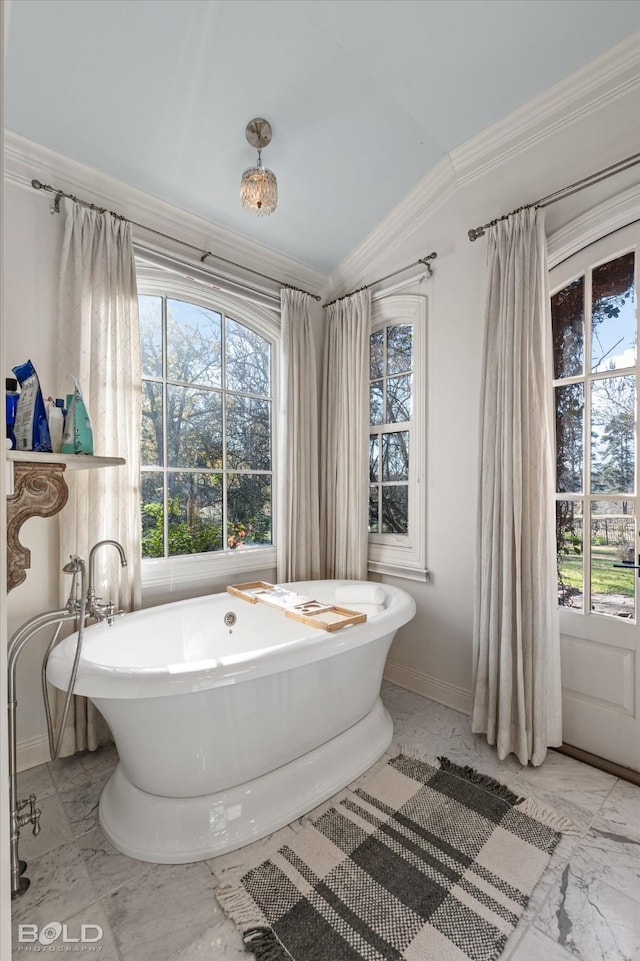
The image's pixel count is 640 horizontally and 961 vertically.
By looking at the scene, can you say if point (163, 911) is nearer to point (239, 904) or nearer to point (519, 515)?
point (239, 904)

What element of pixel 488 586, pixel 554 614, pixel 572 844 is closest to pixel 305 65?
pixel 488 586

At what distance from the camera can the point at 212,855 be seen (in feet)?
4.84

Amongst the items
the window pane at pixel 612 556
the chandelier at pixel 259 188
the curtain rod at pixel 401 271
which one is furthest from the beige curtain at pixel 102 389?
the window pane at pixel 612 556

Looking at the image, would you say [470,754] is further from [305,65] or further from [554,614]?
[305,65]

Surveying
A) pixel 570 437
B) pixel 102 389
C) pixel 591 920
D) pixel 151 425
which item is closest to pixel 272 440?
pixel 151 425

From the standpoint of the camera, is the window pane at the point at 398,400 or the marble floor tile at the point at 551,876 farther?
the window pane at the point at 398,400

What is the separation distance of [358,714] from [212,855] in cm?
77

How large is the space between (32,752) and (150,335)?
6.67 feet

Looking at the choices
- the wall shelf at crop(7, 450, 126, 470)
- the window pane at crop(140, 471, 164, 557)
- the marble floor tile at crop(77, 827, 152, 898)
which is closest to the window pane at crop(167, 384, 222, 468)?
the window pane at crop(140, 471, 164, 557)

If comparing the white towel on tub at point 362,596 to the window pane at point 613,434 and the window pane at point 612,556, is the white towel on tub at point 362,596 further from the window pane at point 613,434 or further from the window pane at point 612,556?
the window pane at point 613,434

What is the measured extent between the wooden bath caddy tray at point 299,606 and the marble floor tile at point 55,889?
107cm

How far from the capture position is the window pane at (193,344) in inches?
99.5

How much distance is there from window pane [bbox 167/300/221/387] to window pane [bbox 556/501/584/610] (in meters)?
1.97

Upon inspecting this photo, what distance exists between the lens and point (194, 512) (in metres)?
2.59
